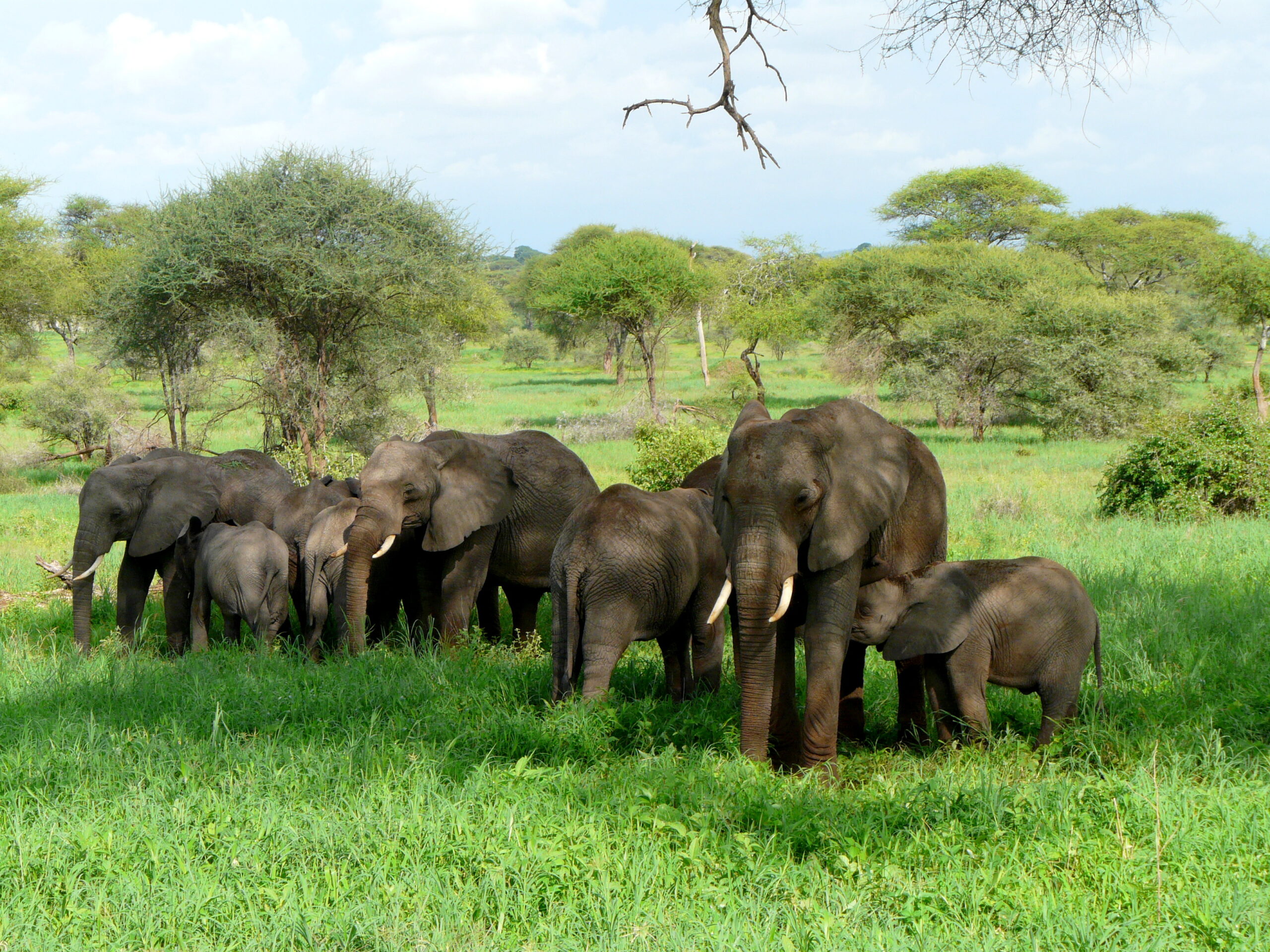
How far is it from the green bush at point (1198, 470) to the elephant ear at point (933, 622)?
8609mm

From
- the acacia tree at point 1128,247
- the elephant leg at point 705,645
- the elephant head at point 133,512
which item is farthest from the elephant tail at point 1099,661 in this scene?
the acacia tree at point 1128,247

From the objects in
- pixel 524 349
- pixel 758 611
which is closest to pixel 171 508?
pixel 758 611

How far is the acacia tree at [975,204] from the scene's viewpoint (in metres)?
54.0

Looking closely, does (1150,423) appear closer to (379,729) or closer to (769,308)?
(379,729)

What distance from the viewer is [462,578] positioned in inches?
324

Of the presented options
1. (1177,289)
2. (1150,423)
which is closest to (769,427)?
(1150,423)

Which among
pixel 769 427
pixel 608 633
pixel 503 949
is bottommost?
pixel 503 949

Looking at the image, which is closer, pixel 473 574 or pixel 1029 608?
pixel 1029 608

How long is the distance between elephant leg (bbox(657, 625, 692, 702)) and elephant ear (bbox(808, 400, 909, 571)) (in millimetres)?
1743

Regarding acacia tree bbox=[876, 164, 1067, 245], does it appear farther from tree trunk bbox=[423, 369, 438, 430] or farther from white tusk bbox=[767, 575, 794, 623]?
white tusk bbox=[767, 575, 794, 623]

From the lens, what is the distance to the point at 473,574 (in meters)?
8.27

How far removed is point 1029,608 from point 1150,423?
32.8 ft

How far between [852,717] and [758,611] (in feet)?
5.53

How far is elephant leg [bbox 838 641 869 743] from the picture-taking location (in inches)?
237
